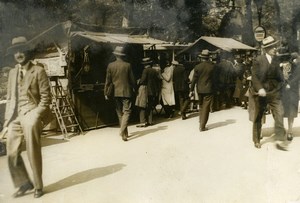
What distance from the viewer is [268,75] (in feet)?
22.6

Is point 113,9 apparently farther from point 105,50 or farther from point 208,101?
point 208,101

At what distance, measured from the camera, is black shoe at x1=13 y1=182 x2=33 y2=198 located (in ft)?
15.7

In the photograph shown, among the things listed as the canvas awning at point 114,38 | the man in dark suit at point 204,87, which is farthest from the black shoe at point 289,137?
the canvas awning at point 114,38

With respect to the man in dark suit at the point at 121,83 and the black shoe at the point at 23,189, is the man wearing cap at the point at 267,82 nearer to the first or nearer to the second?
the man in dark suit at the point at 121,83

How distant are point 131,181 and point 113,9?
13.5 m

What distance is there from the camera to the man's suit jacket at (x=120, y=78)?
8.31m

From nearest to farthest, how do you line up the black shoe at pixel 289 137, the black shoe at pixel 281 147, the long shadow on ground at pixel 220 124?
the black shoe at pixel 281 147 < the black shoe at pixel 289 137 < the long shadow on ground at pixel 220 124

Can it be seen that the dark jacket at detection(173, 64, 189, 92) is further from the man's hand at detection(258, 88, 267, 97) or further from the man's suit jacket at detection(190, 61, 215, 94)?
the man's hand at detection(258, 88, 267, 97)

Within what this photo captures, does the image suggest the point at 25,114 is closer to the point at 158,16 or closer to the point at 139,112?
the point at 139,112

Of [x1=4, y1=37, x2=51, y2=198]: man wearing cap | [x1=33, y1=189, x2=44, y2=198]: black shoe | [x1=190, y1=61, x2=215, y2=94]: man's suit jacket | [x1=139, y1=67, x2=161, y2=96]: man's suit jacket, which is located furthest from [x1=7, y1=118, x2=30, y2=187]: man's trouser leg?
[x1=139, y1=67, x2=161, y2=96]: man's suit jacket

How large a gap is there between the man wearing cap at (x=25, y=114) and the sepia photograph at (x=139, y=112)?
13 mm

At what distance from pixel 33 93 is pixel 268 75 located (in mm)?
4236

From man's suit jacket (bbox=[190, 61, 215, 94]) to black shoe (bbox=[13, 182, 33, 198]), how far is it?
540cm

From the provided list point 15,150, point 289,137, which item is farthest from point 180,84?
point 15,150
